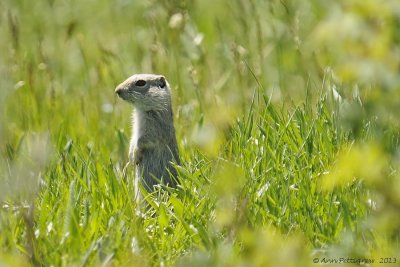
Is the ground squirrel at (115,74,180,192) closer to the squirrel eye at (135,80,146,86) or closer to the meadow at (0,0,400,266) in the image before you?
the squirrel eye at (135,80,146,86)

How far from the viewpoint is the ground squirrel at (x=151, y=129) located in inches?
224

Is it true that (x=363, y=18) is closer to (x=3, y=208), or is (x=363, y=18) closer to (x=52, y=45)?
(x=3, y=208)

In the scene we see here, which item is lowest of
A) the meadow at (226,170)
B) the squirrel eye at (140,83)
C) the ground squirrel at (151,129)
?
the ground squirrel at (151,129)

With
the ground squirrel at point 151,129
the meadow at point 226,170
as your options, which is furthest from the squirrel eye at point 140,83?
the meadow at point 226,170

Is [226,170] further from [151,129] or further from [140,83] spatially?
[140,83]

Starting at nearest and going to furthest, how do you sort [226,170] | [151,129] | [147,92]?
[226,170]
[151,129]
[147,92]

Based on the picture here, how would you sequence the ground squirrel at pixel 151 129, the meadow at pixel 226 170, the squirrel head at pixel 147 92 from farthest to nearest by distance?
the squirrel head at pixel 147 92 < the ground squirrel at pixel 151 129 < the meadow at pixel 226 170

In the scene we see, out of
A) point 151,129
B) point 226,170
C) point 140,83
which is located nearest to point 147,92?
point 140,83

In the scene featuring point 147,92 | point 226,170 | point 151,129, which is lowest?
point 151,129

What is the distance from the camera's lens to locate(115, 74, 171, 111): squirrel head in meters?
6.08

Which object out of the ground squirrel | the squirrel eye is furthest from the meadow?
the squirrel eye

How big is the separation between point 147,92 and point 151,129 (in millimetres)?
272

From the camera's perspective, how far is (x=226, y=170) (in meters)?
3.49

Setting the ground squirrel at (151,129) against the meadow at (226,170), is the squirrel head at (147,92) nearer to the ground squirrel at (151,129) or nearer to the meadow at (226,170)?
the ground squirrel at (151,129)
